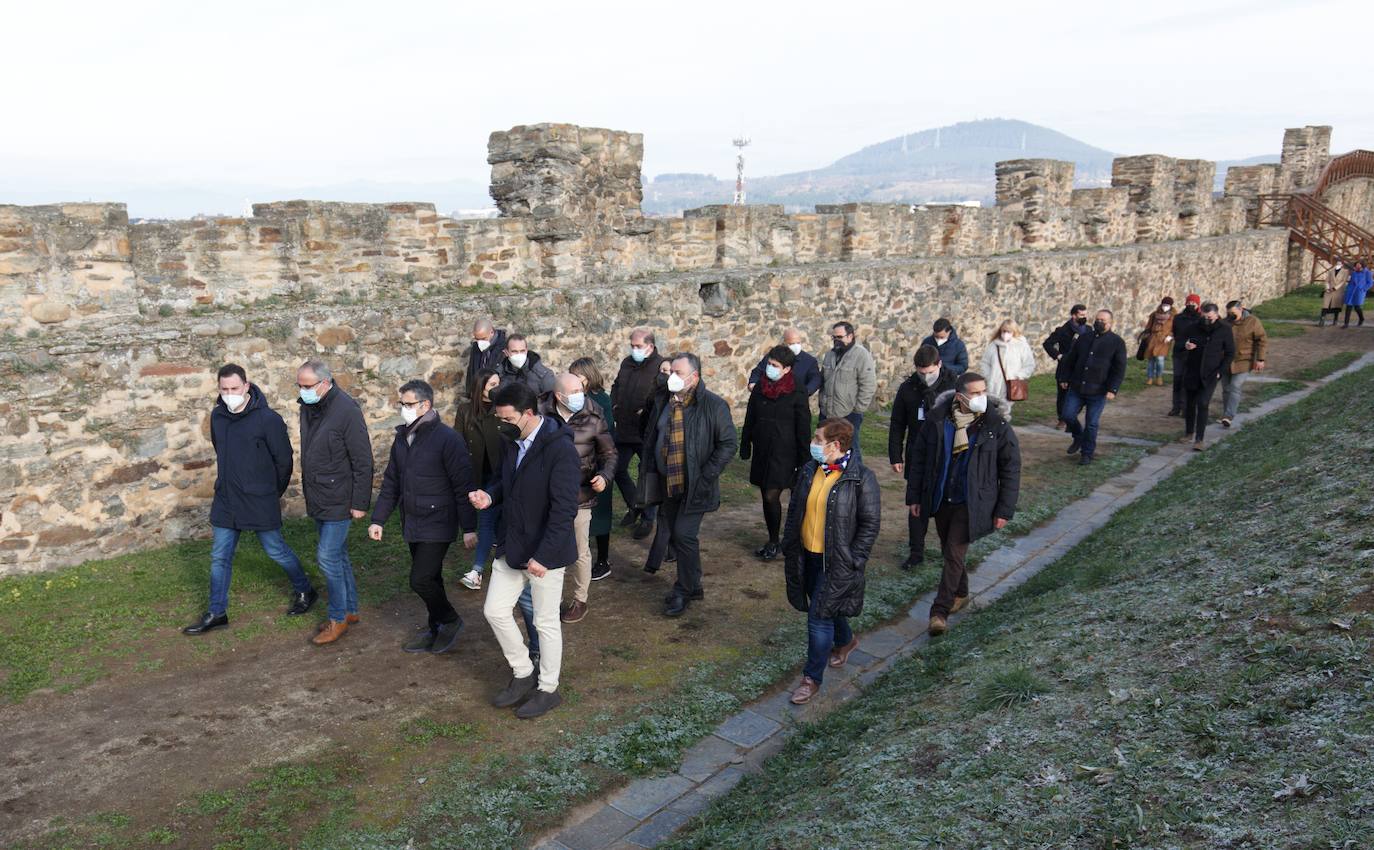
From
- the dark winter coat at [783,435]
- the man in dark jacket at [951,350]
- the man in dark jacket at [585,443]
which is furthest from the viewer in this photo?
the man in dark jacket at [951,350]

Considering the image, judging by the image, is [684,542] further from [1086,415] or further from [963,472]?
[1086,415]

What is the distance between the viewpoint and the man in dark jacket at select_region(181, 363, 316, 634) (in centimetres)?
571

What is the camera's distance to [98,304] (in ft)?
22.1

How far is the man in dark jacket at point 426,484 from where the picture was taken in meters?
5.47

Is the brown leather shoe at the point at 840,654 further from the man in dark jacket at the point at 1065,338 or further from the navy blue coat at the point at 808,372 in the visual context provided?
the man in dark jacket at the point at 1065,338

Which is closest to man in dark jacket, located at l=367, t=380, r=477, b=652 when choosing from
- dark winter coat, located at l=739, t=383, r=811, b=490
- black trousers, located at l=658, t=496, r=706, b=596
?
black trousers, located at l=658, t=496, r=706, b=596

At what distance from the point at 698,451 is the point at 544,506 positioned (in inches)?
64.2

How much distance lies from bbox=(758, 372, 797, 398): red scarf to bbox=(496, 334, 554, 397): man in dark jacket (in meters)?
1.67

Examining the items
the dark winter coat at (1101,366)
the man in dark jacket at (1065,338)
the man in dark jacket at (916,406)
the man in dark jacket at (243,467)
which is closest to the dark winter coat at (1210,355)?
the dark winter coat at (1101,366)

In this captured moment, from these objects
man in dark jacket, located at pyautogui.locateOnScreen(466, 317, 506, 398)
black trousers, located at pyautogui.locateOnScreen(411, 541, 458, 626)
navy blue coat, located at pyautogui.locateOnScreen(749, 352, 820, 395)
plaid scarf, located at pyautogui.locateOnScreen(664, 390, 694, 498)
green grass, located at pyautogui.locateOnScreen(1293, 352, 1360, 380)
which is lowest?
black trousers, located at pyautogui.locateOnScreen(411, 541, 458, 626)

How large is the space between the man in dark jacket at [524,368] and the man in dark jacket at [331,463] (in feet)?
5.47

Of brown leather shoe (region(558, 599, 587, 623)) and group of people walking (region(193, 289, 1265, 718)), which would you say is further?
brown leather shoe (region(558, 599, 587, 623))

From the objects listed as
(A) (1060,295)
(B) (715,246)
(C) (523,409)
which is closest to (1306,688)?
(C) (523,409)

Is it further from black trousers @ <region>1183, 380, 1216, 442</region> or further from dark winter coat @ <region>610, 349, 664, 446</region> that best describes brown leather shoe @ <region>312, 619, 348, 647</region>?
black trousers @ <region>1183, 380, 1216, 442</region>
